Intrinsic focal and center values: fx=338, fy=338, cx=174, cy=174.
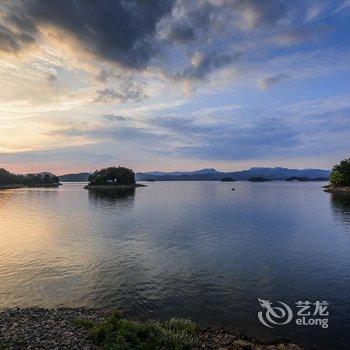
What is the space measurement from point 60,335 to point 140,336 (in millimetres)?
6021

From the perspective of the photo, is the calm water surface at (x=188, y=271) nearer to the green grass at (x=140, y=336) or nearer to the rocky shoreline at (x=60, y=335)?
the rocky shoreline at (x=60, y=335)

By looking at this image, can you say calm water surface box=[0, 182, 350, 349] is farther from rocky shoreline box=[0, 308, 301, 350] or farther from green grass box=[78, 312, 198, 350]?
green grass box=[78, 312, 198, 350]

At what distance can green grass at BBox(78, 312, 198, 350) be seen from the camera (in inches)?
944

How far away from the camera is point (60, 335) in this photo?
25.5 metres

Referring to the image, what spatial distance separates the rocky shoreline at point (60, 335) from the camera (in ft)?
78.1

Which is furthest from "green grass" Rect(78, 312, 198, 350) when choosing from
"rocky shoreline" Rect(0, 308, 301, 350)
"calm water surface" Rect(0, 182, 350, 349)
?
"calm water surface" Rect(0, 182, 350, 349)

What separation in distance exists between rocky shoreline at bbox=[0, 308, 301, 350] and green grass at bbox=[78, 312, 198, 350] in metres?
0.72

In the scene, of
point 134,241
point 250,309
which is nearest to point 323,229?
point 134,241

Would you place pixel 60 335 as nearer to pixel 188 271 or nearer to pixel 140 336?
pixel 140 336

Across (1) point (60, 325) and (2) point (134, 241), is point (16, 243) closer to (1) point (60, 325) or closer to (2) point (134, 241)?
(2) point (134, 241)

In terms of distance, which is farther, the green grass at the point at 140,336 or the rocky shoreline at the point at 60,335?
the green grass at the point at 140,336

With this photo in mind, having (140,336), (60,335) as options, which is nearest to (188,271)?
(140,336)

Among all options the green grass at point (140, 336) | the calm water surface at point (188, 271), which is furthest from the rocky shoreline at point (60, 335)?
the calm water surface at point (188, 271)

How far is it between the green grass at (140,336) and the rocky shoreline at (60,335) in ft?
2.36
